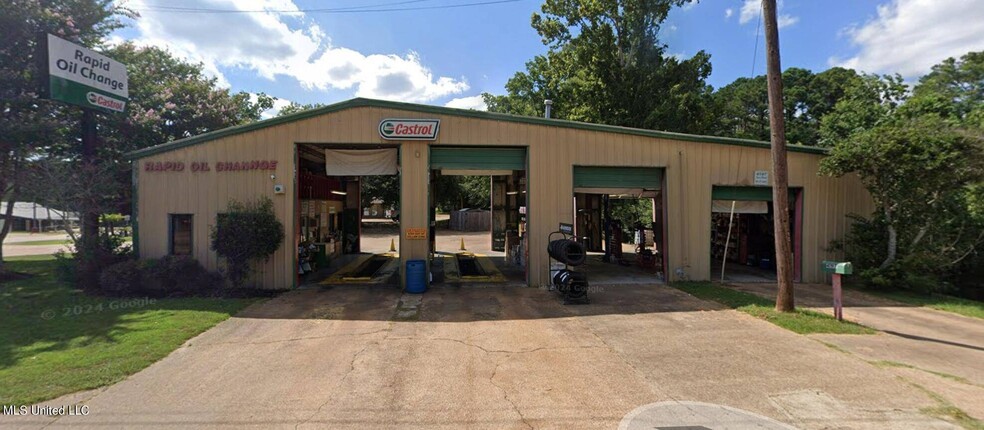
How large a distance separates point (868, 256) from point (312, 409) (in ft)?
45.9

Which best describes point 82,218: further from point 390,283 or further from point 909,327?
point 909,327

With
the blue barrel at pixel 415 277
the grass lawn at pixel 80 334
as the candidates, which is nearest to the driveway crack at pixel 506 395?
the grass lawn at pixel 80 334

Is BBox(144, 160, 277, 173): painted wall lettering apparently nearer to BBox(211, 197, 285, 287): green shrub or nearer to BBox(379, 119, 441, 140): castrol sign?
BBox(211, 197, 285, 287): green shrub

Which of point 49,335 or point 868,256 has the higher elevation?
point 868,256

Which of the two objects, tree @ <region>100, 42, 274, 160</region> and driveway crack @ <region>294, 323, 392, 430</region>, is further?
tree @ <region>100, 42, 274, 160</region>

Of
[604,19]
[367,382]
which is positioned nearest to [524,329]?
[367,382]

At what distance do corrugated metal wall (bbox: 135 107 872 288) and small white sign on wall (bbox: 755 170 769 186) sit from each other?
16 centimetres

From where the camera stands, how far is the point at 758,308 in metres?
8.79

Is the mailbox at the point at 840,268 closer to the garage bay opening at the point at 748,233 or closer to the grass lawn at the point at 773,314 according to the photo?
the grass lawn at the point at 773,314

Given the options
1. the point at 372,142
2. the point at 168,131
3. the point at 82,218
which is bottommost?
the point at 82,218

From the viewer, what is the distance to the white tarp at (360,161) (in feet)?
39.2

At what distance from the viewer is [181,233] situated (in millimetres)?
11164

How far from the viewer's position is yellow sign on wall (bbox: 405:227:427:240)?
11.1 m

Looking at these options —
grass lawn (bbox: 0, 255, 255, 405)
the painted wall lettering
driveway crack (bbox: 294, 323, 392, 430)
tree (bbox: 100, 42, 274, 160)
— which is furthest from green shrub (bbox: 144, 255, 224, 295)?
tree (bbox: 100, 42, 274, 160)
